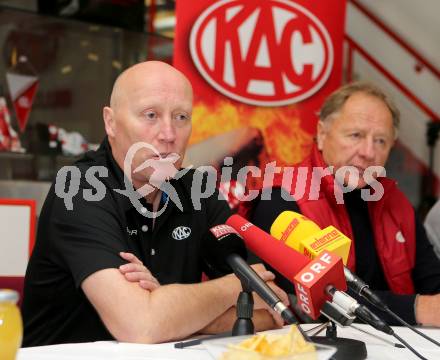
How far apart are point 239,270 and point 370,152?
51.3 inches

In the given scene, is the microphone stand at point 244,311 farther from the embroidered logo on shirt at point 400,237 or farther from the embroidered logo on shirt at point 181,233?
the embroidered logo on shirt at point 400,237

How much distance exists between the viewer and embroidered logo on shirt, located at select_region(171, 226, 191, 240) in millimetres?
1958

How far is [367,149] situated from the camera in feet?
8.29

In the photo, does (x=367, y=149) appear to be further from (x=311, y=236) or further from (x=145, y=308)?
Result: (x=145, y=308)

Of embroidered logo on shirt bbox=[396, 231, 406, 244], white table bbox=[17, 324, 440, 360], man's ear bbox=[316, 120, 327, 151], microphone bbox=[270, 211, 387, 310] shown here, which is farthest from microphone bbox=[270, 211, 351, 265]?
man's ear bbox=[316, 120, 327, 151]

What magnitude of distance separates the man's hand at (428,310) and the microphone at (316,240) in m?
0.63

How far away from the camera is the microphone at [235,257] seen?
4.19 ft

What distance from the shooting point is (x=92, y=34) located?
5.60 metres

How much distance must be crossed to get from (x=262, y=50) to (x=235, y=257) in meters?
2.05

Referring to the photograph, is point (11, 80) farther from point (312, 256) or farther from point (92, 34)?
point (312, 256)

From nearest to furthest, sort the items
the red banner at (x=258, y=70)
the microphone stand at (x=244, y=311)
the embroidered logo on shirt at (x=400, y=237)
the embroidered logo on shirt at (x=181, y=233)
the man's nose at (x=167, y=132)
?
the microphone stand at (x=244, y=311), the man's nose at (x=167, y=132), the embroidered logo on shirt at (x=181, y=233), the embroidered logo on shirt at (x=400, y=237), the red banner at (x=258, y=70)

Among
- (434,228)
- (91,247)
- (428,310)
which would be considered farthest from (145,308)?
(434,228)

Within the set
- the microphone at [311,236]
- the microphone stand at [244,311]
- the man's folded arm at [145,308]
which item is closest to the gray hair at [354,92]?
the microphone at [311,236]

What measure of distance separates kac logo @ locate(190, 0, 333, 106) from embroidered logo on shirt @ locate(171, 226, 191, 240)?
4.48 feet
